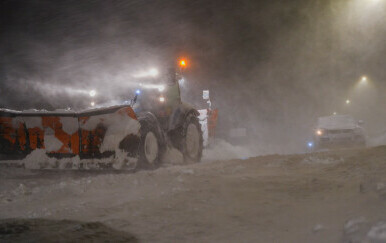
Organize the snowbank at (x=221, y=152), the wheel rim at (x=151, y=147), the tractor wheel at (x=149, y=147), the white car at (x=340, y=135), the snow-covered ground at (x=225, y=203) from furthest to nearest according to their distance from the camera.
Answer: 1. the snowbank at (x=221, y=152)
2. the white car at (x=340, y=135)
3. the wheel rim at (x=151, y=147)
4. the tractor wheel at (x=149, y=147)
5. the snow-covered ground at (x=225, y=203)

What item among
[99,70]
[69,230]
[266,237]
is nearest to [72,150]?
[69,230]

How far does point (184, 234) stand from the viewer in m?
3.70

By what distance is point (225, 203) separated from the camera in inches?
184

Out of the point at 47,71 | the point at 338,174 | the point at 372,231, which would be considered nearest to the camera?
the point at 372,231

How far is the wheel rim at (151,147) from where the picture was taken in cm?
797

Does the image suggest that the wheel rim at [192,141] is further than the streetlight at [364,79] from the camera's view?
No

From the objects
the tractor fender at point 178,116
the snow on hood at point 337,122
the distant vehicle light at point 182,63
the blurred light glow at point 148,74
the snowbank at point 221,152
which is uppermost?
the distant vehicle light at point 182,63

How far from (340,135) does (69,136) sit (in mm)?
9383

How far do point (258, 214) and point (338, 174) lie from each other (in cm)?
223

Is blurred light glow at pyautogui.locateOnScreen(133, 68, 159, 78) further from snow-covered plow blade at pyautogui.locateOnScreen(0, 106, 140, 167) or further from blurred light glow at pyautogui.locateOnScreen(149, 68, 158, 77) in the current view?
snow-covered plow blade at pyautogui.locateOnScreen(0, 106, 140, 167)

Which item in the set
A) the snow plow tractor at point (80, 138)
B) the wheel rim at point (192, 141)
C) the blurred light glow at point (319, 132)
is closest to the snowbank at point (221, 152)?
the blurred light glow at point (319, 132)

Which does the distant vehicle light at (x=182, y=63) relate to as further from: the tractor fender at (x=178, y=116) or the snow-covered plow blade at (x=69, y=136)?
the snow-covered plow blade at (x=69, y=136)

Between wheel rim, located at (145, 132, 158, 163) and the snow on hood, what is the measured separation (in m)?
7.61

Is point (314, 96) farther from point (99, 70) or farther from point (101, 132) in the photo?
point (101, 132)
